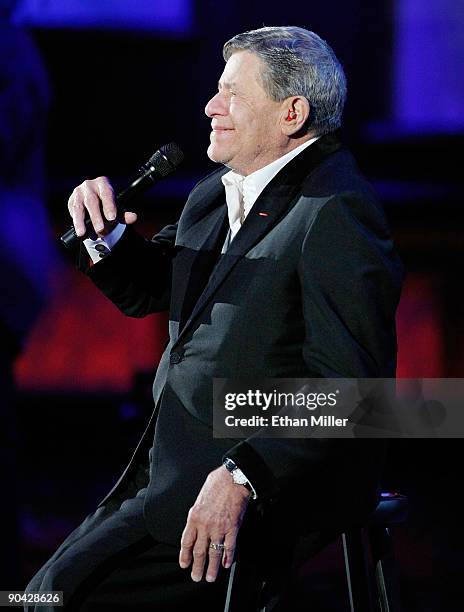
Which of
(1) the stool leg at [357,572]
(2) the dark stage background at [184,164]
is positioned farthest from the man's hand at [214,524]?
(2) the dark stage background at [184,164]

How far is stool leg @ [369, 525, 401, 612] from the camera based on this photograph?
5.43 feet

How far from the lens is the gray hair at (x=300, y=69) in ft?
5.41

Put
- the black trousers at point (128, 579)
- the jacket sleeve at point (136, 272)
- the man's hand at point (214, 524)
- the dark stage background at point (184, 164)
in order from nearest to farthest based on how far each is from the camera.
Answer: the man's hand at point (214, 524) < the black trousers at point (128, 579) < the jacket sleeve at point (136, 272) < the dark stage background at point (184, 164)

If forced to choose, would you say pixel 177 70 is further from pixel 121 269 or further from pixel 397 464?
pixel 121 269

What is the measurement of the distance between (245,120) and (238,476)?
1.88 feet

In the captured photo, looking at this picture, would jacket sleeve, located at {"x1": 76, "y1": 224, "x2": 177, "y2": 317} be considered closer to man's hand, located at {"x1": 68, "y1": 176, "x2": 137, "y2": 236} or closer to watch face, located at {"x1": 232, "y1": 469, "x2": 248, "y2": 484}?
man's hand, located at {"x1": 68, "y1": 176, "x2": 137, "y2": 236}

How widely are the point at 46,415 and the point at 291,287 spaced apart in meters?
3.07

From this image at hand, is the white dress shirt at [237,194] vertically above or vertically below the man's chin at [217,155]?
below

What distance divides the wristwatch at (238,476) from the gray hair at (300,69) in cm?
56

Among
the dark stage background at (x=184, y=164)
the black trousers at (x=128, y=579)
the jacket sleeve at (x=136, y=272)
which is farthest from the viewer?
the dark stage background at (x=184, y=164)

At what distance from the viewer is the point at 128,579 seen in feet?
5.26

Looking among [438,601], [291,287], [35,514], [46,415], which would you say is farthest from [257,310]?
[46,415]

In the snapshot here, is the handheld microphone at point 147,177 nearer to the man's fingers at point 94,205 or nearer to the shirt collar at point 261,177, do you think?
the man's fingers at point 94,205

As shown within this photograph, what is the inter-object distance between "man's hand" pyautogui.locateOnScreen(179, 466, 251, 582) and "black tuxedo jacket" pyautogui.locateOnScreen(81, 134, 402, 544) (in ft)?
0.11
